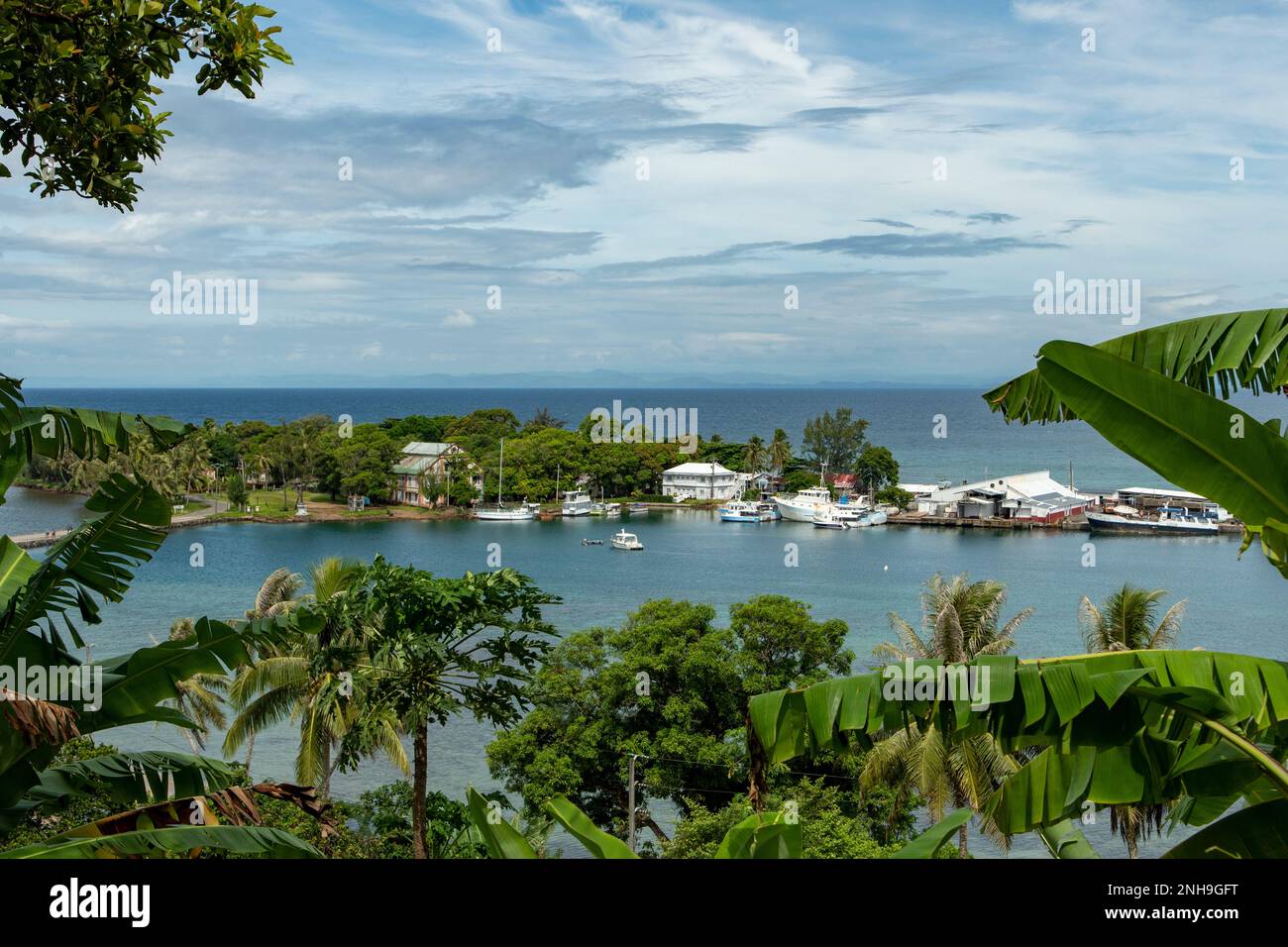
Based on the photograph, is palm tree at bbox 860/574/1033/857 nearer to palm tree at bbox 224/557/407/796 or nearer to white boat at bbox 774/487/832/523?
palm tree at bbox 224/557/407/796

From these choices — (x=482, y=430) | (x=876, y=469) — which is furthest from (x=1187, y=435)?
(x=482, y=430)

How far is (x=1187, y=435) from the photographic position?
357 cm

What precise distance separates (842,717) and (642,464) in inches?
3002

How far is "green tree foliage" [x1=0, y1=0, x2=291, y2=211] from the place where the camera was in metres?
3.75

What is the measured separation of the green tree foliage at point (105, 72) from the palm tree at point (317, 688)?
10.0 m

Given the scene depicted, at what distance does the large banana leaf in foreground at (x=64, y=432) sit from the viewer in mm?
4238

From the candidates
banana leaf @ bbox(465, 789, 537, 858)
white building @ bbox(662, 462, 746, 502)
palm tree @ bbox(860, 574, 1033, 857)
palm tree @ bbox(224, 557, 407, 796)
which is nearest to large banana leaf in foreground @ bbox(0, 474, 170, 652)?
banana leaf @ bbox(465, 789, 537, 858)

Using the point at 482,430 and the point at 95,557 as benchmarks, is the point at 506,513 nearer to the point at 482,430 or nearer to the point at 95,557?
the point at 482,430

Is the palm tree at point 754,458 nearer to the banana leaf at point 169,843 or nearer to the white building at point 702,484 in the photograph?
the white building at point 702,484

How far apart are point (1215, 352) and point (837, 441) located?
7978 centimetres

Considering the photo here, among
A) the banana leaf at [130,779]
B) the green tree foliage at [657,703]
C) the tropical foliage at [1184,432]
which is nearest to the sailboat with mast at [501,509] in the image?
the green tree foliage at [657,703]

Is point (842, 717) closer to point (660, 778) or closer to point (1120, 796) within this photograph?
point (1120, 796)
